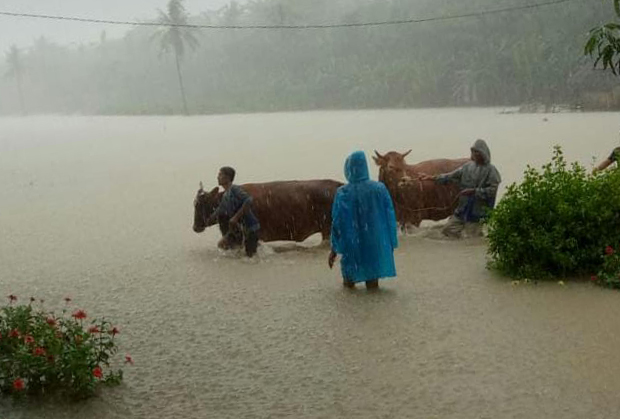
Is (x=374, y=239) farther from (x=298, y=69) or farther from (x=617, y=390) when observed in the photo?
(x=298, y=69)

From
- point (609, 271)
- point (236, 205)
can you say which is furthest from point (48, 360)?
point (609, 271)

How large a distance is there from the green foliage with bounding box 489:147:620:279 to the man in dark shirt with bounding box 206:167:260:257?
2.99 meters

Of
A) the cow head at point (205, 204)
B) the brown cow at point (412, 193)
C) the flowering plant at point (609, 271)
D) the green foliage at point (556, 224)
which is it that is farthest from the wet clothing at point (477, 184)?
the cow head at point (205, 204)

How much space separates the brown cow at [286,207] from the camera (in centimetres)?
1017

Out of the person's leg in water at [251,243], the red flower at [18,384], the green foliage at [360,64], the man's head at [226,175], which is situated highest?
the green foliage at [360,64]

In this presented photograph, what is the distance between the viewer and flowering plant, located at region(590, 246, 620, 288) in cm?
729

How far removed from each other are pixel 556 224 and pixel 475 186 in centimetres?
251

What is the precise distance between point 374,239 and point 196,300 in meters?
1.92

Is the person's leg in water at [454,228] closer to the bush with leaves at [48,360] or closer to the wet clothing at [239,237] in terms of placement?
the wet clothing at [239,237]

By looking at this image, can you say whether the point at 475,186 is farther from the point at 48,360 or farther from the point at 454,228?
the point at 48,360

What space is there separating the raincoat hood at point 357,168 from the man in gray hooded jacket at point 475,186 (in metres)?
2.90

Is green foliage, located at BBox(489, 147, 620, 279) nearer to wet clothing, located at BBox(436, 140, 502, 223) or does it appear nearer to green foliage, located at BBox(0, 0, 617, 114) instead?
wet clothing, located at BBox(436, 140, 502, 223)

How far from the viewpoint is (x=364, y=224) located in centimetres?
755

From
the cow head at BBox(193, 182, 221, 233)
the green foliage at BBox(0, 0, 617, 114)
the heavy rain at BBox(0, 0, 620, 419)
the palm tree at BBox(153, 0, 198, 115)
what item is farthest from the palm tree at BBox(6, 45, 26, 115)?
the cow head at BBox(193, 182, 221, 233)
